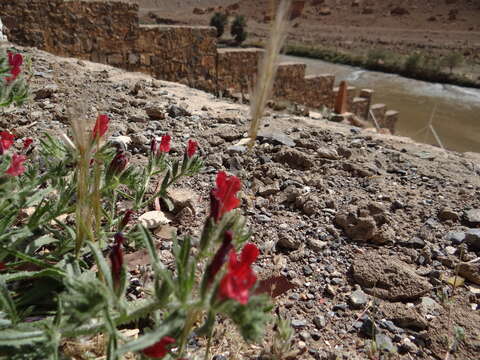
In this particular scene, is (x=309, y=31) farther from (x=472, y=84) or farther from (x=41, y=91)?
(x=41, y=91)

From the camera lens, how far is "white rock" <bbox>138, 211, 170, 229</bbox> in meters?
1.89

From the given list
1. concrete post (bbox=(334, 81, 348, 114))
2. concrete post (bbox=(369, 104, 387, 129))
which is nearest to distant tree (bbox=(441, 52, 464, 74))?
concrete post (bbox=(369, 104, 387, 129))

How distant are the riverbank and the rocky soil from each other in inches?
454

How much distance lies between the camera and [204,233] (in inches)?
38.9

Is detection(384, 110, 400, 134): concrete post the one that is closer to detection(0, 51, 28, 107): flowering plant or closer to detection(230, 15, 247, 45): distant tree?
detection(0, 51, 28, 107): flowering plant

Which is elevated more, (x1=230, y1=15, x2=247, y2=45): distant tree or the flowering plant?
the flowering plant

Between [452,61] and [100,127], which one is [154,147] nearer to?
[100,127]

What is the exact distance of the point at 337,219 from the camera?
2.19 metres

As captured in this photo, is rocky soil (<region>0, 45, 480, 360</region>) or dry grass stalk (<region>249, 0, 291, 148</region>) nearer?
dry grass stalk (<region>249, 0, 291, 148</region>)

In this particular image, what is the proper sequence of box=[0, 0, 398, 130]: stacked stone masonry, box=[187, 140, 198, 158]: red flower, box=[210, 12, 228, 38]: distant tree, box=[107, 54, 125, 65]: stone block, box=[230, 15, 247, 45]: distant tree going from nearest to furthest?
box=[187, 140, 198, 158]: red flower < box=[0, 0, 398, 130]: stacked stone masonry < box=[107, 54, 125, 65]: stone block < box=[230, 15, 247, 45]: distant tree < box=[210, 12, 228, 38]: distant tree

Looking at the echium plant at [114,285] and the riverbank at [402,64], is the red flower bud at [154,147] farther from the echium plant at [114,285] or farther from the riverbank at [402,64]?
the riverbank at [402,64]

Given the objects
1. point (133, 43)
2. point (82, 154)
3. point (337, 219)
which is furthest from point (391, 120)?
point (82, 154)

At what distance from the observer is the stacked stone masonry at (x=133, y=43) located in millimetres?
5238

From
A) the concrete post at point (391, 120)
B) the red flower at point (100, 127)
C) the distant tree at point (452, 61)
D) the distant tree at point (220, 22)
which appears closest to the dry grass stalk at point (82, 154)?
the red flower at point (100, 127)
